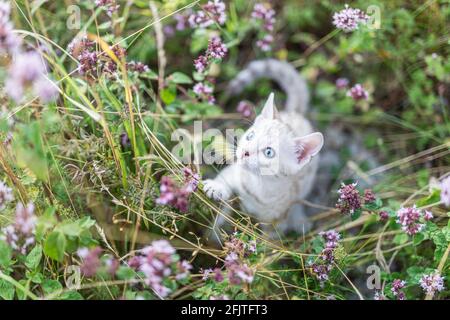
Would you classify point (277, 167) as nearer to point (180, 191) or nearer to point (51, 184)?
point (180, 191)

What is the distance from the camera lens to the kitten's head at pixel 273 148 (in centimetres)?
190

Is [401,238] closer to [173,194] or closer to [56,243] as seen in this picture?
[173,194]

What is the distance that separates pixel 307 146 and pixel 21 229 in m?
1.07

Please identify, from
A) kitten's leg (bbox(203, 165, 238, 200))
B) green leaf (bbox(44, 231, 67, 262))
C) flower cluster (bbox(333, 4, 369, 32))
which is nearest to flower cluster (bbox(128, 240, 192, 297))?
green leaf (bbox(44, 231, 67, 262))

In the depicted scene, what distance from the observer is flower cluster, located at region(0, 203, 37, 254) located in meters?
1.38

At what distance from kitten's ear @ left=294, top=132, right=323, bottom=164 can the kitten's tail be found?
69 centimetres

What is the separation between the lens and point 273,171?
1971mm

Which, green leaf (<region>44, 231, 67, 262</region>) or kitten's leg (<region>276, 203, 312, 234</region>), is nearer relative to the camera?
green leaf (<region>44, 231, 67, 262</region>)

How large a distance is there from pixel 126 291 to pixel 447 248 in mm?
1082

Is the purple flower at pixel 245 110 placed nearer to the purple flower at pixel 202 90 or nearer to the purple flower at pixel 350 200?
the purple flower at pixel 202 90

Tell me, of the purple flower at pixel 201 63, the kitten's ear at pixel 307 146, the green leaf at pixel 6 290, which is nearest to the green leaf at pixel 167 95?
the purple flower at pixel 201 63

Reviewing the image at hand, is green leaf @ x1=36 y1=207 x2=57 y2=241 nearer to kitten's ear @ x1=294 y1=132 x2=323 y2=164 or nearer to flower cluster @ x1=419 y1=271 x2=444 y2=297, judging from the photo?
kitten's ear @ x1=294 y1=132 x2=323 y2=164

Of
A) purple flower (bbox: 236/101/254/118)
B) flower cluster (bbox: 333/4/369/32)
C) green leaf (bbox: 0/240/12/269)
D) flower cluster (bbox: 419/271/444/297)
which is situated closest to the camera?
green leaf (bbox: 0/240/12/269)

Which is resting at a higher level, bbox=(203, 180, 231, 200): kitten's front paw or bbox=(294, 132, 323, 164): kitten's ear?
bbox=(294, 132, 323, 164): kitten's ear
